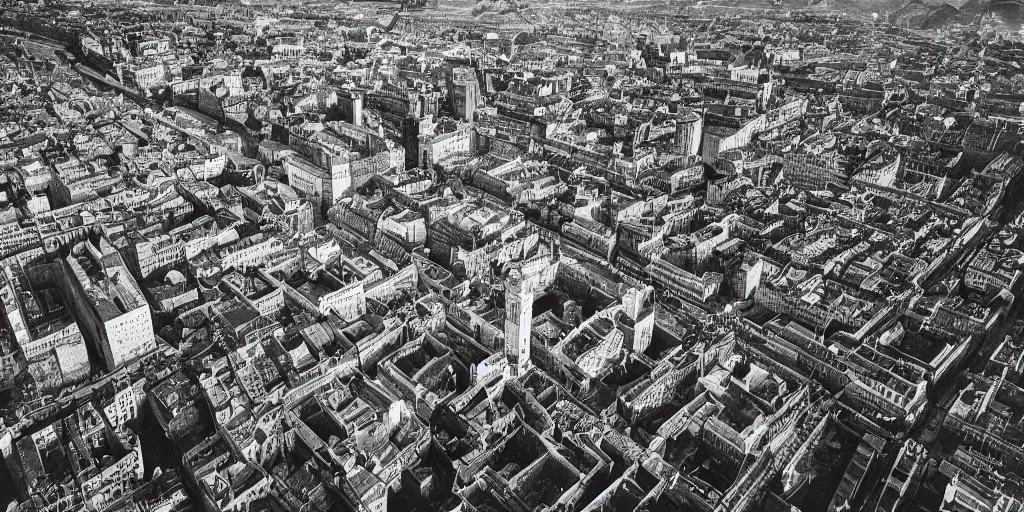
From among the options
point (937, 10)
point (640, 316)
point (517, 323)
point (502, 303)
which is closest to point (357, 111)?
point (502, 303)

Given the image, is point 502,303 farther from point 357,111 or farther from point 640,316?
point 357,111

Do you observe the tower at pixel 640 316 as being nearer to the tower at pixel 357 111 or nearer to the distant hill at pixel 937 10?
the tower at pixel 357 111

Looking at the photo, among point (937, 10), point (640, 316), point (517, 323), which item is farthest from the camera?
point (937, 10)

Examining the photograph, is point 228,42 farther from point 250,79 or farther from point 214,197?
point 214,197

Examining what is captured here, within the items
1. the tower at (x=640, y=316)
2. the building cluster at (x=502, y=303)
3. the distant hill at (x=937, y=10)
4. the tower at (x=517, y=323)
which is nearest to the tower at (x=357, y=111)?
the building cluster at (x=502, y=303)

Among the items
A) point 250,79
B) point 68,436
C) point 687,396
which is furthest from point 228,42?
point 687,396

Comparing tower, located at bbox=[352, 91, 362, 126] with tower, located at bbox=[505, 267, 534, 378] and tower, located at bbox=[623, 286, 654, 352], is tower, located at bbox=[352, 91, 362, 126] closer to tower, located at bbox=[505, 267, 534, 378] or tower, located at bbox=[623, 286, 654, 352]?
tower, located at bbox=[623, 286, 654, 352]
